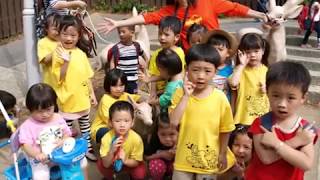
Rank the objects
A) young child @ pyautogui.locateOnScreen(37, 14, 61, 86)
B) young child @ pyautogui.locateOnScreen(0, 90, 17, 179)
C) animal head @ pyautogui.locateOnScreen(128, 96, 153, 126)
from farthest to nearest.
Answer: young child @ pyautogui.locateOnScreen(0, 90, 17, 179), animal head @ pyautogui.locateOnScreen(128, 96, 153, 126), young child @ pyautogui.locateOnScreen(37, 14, 61, 86)

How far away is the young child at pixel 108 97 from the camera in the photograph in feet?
14.6

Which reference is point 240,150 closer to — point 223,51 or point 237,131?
point 237,131

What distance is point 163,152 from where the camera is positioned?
424 centimetres

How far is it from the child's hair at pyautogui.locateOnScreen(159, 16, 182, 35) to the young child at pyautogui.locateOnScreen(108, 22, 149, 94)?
1.82 feet

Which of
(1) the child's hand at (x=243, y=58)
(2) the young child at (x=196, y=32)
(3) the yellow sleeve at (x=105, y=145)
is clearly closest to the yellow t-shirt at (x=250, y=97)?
→ (1) the child's hand at (x=243, y=58)

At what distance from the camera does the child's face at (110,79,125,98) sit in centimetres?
446

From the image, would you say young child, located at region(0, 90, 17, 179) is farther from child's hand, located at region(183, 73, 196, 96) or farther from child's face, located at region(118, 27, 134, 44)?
child's hand, located at region(183, 73, 196, 96)

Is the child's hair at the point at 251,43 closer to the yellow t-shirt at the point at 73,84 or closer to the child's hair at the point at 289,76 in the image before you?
the yellow t-shirt at the point at 73,84

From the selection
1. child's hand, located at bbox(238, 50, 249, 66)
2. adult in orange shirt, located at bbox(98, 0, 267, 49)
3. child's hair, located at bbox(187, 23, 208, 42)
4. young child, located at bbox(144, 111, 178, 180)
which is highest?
adult in orange shirt, located at bbox(98, 0, 267, 49)

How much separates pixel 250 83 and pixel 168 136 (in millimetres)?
851

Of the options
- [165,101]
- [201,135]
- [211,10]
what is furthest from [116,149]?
[211,10]

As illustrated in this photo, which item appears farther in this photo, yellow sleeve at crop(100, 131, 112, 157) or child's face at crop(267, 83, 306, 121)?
yellow sleeve at crop(100, 131, 112, 157)

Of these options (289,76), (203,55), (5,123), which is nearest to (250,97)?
(203,55)

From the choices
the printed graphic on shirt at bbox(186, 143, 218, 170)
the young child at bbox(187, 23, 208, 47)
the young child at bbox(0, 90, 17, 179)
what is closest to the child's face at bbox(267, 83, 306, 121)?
the printed graphic on shirt at bbox(186, 143, 218, 170)
